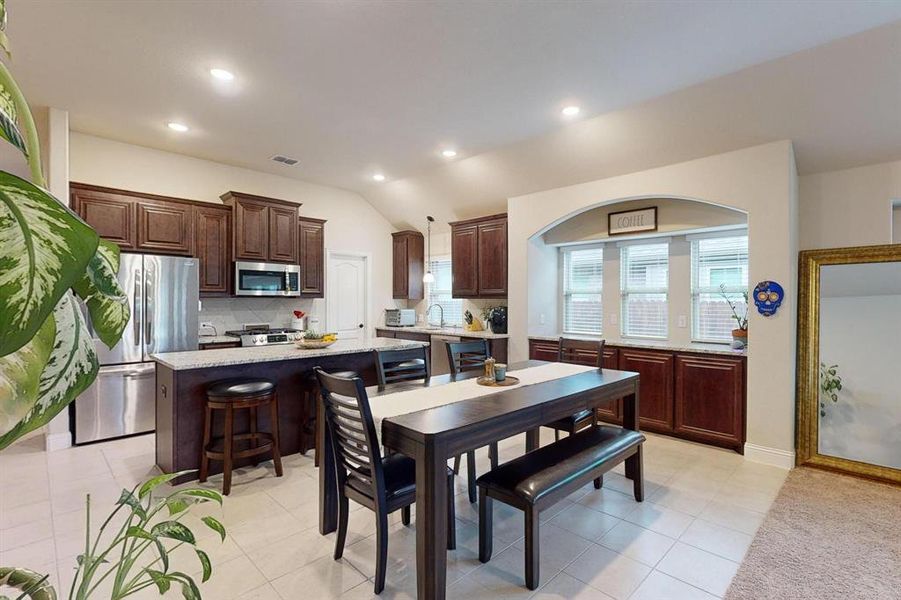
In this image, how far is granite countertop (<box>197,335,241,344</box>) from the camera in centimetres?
486

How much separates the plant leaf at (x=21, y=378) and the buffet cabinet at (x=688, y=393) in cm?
450

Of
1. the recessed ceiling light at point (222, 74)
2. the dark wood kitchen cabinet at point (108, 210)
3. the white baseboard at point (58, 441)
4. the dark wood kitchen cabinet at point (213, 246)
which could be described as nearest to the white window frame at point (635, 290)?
the recessed ceiling light at point (222, 74)

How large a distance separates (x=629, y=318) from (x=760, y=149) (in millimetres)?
2195

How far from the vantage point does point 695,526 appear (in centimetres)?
263

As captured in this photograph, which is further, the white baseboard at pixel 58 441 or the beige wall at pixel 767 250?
the white baseboard at pixel 58 441

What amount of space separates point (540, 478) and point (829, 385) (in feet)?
10.2

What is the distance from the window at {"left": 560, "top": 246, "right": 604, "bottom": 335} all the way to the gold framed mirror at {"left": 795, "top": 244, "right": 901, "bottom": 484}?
6.86 ft

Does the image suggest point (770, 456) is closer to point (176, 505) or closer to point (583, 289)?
point (583, 289)

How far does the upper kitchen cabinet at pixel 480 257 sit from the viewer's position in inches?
224

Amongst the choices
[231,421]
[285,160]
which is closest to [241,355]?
[231,421]

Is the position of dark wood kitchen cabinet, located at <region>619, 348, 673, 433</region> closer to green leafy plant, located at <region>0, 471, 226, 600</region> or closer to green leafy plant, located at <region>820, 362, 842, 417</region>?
green leafy plant, located at <region>820, 362, 842, 417</region>

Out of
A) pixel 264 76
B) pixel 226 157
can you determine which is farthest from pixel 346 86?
pixel 226 157

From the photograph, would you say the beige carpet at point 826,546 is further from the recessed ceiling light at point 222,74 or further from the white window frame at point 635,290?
Answer: the recessed ceiling light at point 222,74

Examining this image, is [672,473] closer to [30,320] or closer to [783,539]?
[783,539]
